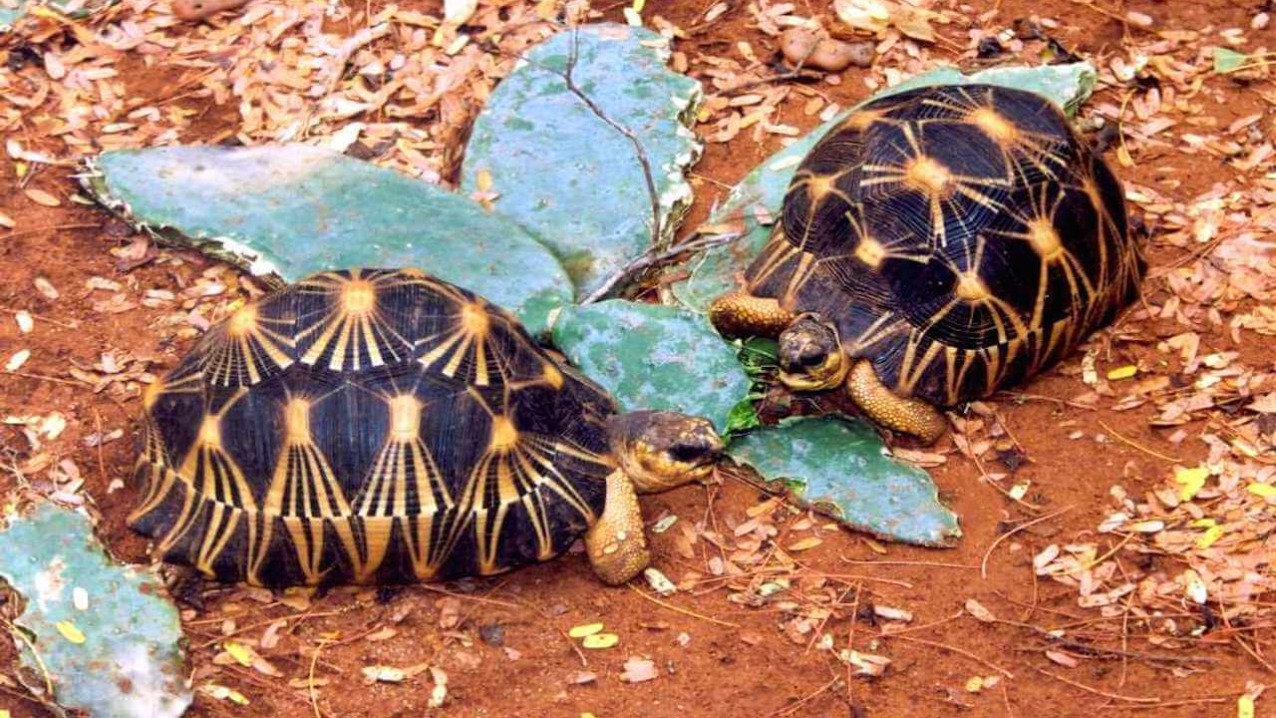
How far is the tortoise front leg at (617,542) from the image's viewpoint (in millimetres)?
4008

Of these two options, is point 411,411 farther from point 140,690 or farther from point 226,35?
point 226,35

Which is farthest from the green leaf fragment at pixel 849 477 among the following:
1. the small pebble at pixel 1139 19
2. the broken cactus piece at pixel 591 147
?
the small pebble at pixel 1139 19

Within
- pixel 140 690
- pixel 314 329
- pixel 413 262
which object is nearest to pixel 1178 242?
pixel 413 262

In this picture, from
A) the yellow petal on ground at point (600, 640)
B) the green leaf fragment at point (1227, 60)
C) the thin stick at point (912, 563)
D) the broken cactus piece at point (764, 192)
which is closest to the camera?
the yellow petal on ground at point (600, 640)

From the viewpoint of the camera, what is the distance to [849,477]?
14.2ft

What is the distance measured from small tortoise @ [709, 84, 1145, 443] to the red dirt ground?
0.95 ft

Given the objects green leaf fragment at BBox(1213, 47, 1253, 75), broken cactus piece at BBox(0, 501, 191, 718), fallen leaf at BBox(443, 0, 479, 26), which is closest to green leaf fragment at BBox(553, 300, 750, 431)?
broken cactus piece at BBox(0, 501, 191, 718)

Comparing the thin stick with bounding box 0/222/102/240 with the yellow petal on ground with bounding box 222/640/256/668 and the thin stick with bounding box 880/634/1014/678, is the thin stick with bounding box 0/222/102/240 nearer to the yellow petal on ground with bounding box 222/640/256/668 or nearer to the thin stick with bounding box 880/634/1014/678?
the yellow petal on ground with bounding box 222/640/256/668

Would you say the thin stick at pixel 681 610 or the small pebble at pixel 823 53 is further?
the small pebble at pixel 823 53

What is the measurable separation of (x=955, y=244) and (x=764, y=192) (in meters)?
1.02

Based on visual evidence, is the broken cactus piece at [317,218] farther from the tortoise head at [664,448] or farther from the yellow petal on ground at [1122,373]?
the yellow petal on ground at [1122,373]

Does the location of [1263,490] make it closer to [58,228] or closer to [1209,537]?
[1209,537]

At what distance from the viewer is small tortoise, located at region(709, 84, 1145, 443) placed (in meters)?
4.33

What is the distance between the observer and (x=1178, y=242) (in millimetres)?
5059
